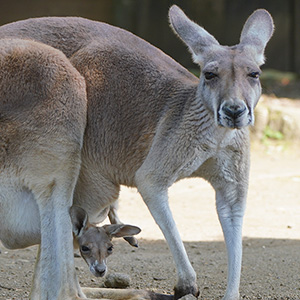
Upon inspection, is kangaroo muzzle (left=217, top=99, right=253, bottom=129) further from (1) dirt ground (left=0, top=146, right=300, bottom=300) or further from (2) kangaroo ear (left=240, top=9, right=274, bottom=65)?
(1) dirt ground (left=0, top=146, right=300, bottom=300)

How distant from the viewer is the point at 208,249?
5.83m

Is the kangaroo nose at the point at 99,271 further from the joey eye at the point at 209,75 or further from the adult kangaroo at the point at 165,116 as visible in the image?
the joey eye at the point at 209,75

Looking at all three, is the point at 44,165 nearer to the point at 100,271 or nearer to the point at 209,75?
the point at 100,271

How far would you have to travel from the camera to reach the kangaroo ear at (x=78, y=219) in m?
4.13

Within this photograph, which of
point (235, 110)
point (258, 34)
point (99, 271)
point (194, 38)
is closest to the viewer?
point (235, 110)

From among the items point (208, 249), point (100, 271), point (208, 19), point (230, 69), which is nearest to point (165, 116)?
point (230, 69)

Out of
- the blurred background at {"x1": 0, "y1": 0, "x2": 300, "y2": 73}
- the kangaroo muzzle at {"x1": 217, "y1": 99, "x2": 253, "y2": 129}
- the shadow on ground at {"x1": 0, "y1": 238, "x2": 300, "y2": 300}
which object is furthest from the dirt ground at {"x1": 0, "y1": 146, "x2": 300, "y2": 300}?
the blurred background at {"x1": 0, "y1": 0, "x2": 300, "y2": 73}

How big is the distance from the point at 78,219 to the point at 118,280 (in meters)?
0.69

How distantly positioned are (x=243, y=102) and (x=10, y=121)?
53.5 inches

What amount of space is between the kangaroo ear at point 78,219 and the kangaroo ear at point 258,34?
1.38 m

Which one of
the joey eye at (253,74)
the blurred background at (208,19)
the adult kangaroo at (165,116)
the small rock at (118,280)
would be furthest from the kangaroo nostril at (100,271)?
the blurred background at (208,19)

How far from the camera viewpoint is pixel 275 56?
1289cm

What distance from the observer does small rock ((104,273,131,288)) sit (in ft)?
15.4

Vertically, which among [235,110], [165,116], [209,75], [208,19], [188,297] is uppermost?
[208,19]
